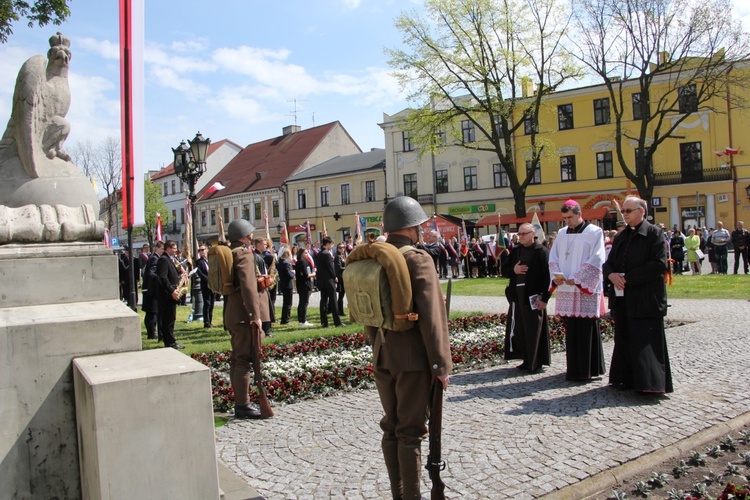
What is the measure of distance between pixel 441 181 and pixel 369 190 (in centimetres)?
723

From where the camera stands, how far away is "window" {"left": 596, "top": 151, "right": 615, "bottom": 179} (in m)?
46.5

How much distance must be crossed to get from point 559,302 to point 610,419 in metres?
2.03

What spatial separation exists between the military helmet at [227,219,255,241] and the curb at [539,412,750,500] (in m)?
4.14

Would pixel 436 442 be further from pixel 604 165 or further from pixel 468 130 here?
pixel 468 130

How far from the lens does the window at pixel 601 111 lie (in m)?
46.2

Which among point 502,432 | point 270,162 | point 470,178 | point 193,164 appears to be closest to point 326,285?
point 193,164

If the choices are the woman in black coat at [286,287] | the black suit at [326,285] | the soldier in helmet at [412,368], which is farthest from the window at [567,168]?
the soldier in helmet at [412,368]

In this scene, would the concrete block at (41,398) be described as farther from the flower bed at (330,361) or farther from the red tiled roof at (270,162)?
the red tiled roof at (270,162)

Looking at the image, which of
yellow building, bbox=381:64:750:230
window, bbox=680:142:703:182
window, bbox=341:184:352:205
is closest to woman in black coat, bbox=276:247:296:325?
yellow building, bbox=381:64:750:230

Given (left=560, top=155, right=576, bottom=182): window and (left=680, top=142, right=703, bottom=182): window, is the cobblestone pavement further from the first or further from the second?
(left=560, top=155, right=576, bottom=182): window

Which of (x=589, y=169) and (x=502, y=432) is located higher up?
(x=589, y=169)

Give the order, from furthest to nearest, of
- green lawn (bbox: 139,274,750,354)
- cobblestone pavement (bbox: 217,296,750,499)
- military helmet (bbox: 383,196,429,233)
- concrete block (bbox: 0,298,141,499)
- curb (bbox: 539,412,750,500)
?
1. green lawn (bbox: 139,274,750,354)
2. cobblestone pavement (bbox: 217,296,750,499)
3. curb (bbox: 539,412,750,500)
4. military helmet (bbox: 383,196,429,233)
5. concrete block (bbox: 0,298,141,499)

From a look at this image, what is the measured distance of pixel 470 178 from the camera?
172 ft

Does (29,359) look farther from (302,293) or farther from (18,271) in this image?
(302,293)
